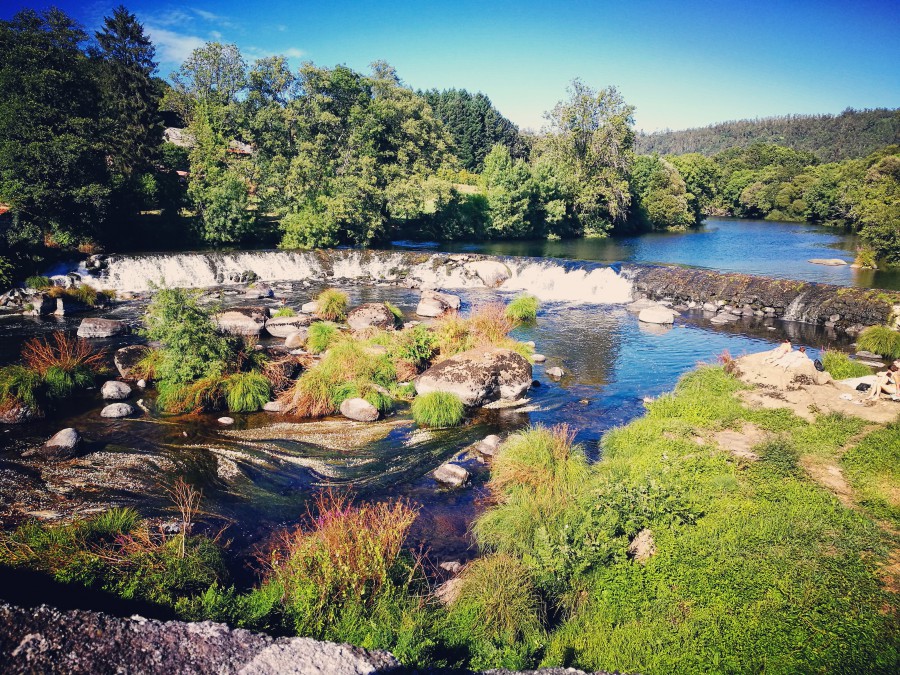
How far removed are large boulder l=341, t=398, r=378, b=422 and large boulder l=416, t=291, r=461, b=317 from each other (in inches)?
473

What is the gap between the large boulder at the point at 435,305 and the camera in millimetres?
27250

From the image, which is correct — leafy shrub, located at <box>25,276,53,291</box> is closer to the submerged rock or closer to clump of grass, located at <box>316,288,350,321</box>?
clump of grass, located at <box>316,288,350,321</box>

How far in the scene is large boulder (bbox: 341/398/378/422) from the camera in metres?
15.0

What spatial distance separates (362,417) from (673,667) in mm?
10488

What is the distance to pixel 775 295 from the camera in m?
28.1

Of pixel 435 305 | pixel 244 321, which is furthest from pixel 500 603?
pixel 435 305

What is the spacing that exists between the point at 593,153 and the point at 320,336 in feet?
157

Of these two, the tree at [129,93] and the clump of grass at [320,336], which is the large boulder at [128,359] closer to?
the clump of grass at [320,336]

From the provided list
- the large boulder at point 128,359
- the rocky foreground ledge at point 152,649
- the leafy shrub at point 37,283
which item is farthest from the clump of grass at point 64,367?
the leafy shrub at point 37,283

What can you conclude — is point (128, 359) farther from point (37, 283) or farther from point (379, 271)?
point (379, 271)

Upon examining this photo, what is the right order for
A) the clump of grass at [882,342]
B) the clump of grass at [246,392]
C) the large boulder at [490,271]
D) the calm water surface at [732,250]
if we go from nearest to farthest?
the clump of grass at [246,392] → the clump of grass at [882,342] → the calm water surface at [732,250] → the large boulder at [490,271]

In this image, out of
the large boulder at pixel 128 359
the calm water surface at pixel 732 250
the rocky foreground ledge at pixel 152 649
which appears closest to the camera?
the rocky foreground ledge at pixel 152 649

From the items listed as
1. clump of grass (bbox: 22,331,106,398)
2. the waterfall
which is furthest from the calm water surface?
clump of grass (bbox: 22,331,106,398)

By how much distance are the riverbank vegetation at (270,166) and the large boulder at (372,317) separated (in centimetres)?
1975
